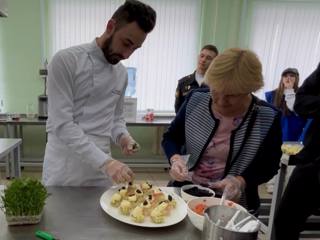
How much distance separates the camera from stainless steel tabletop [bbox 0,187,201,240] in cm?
86

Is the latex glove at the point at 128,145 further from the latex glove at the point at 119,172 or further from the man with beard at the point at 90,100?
the latex glove at the point at 119,172

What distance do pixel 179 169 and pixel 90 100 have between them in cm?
47

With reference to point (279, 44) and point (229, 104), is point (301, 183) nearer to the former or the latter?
point (229, 104)

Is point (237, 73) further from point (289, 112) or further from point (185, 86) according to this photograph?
point (289, 112)

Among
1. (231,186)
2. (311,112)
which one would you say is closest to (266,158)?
(231,186)

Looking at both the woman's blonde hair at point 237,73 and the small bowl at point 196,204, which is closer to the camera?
the small bowl at point 196,204

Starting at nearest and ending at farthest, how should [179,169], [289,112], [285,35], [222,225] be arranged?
[222,225], [179,169], [289,112], [285,35]

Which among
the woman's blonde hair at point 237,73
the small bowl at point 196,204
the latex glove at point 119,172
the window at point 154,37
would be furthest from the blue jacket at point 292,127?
the latex glove at point 119,172

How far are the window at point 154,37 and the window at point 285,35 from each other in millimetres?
875

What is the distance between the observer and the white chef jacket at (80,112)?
1107 mm

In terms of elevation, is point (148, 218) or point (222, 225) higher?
point (222, 225)

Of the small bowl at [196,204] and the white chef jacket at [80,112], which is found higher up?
the white chef jacket at [80,112]

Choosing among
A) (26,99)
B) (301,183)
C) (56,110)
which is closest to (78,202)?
(56,110)

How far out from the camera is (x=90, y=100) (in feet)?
3.97
